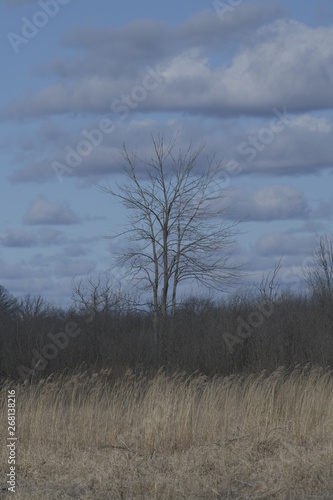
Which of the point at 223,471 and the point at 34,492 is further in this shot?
the point at 223,471

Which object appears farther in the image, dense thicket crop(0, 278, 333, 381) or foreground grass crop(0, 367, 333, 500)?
dense thicket crop(0, 278, 333, 381)

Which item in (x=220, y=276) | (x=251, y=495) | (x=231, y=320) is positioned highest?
(x=220, y=276)

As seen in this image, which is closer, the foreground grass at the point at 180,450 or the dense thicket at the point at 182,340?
the foreground grass at the point at 180,450

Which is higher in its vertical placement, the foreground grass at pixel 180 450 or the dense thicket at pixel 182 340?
the dense thicket at pixel 182 340

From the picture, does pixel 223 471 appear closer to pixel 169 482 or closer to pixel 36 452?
pixel 169 482

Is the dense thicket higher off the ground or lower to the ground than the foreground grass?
higher

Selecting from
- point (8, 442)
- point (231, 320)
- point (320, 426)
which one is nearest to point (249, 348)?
point (231, 320)

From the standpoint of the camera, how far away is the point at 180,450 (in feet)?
40.9

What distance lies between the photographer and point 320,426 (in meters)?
14.0

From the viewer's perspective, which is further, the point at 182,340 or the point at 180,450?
the point at 182,340

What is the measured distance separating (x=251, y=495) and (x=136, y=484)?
1.39 m

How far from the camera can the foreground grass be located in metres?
9.38

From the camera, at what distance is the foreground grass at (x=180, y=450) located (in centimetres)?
938

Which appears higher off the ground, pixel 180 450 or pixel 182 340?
pixel 182 340
